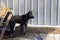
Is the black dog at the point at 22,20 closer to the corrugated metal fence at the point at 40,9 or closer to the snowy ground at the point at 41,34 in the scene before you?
the snowy ground at the point at 41,34

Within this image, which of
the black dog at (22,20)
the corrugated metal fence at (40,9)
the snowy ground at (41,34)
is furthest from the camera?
the corrugated metal fence at (40,9)

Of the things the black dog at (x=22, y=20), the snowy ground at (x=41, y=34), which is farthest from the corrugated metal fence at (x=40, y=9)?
the black dog at (x=22, y=20)

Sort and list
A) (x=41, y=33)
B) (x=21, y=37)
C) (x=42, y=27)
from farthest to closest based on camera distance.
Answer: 1. (x=42, y=27)
2. (x=41, y=33)
3. (x=21, y=37)

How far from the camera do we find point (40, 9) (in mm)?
7824

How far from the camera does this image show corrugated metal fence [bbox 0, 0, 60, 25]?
779cm

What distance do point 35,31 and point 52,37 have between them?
75 cm

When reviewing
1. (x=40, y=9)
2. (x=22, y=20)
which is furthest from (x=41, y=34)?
(x=40, y=9)

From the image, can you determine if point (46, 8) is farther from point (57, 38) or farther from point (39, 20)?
point (57, 38)

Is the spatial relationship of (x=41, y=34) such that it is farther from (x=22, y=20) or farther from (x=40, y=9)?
(x=40, y=9)

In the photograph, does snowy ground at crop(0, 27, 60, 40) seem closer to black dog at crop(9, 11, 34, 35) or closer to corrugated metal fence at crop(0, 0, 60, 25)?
black dog at crop(9, 11, 34, 35)

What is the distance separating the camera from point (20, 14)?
310 inches

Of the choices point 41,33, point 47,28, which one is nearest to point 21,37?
point 41,33

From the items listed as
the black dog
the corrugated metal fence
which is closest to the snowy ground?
the black dog

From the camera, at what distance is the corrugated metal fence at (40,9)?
779cm
